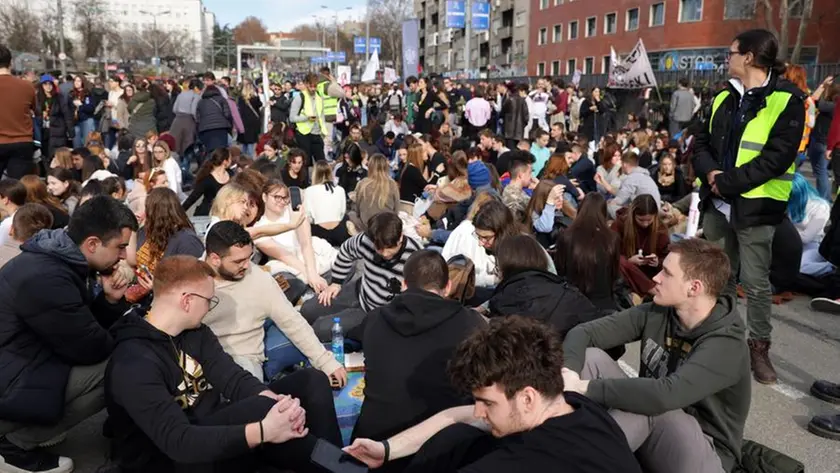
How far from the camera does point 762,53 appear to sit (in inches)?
168

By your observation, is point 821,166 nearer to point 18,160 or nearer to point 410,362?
point 410,362

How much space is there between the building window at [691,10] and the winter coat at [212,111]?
107 ft

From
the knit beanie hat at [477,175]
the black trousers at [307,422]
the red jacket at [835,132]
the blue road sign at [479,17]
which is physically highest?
the blue road sign at [479,17]

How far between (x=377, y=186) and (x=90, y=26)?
52328 mm

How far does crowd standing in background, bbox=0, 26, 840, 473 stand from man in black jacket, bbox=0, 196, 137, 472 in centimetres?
1

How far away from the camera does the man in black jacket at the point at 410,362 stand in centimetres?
304

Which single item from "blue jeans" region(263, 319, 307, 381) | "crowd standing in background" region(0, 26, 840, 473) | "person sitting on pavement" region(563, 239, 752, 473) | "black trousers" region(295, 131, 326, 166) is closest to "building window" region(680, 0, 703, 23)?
"black trousers" region(295, 131, 326, 166)

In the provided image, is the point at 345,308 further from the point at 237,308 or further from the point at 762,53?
the point at 762,53

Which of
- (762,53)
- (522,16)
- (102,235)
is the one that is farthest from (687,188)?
(522,16)

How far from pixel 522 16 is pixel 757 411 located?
5669 cm

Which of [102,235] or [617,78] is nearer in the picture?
[102,235]

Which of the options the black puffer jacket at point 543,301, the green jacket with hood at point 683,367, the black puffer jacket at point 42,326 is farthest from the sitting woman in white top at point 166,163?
the green jacket with hood at point 683,367

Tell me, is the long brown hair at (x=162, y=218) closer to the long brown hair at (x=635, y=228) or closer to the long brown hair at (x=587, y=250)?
the long brown hair at (x=587, y=250)

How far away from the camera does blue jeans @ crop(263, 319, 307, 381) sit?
4473 millimetres
